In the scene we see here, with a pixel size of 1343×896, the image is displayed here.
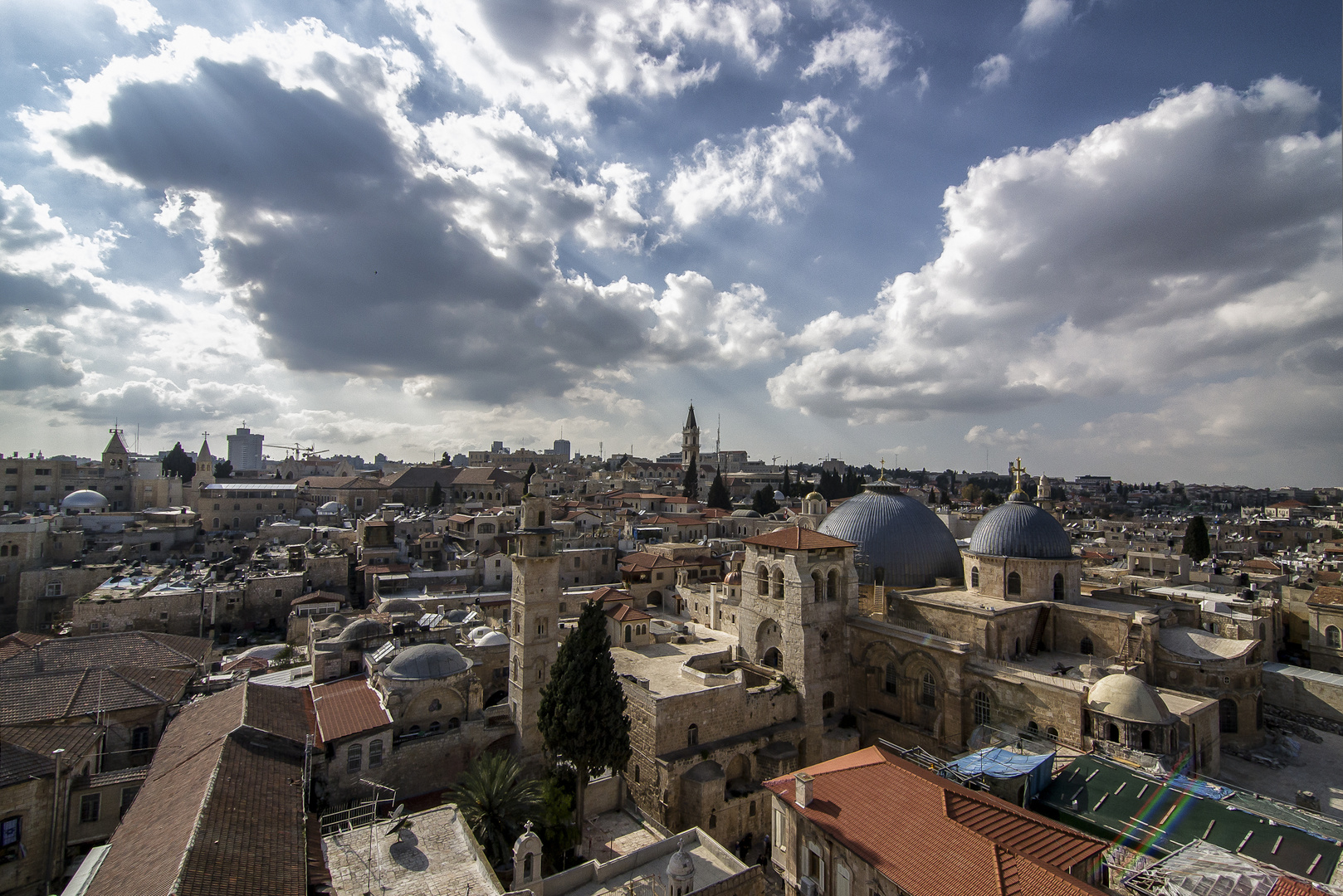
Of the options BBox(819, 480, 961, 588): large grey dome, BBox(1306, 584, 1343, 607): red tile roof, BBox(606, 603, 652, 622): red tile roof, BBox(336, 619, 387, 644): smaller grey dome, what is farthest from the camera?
BBox(1306, 584, 1343, 607): red tile roof

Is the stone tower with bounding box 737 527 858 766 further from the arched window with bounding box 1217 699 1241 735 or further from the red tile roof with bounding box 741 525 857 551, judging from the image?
the arched window with bounding box 1217 699 1241 735

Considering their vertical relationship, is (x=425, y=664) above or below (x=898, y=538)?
below

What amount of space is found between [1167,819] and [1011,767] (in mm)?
2944

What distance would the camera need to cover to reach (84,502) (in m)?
50.9

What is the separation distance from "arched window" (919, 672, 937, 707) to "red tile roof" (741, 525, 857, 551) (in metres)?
5.34

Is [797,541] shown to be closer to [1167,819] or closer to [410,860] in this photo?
[1167,819]

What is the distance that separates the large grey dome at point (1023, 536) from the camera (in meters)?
24.5

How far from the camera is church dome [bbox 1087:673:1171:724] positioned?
56.4 ft

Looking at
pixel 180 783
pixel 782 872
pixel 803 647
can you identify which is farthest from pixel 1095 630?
pixel 180 783

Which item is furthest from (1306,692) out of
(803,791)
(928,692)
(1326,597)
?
(803,791)

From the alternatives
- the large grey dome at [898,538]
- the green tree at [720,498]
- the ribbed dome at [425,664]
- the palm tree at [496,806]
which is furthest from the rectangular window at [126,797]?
the green tree at [720,498]

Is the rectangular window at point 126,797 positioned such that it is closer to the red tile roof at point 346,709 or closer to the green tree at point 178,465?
the red tile roof at point 346,709

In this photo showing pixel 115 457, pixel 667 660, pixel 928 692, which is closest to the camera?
pixel 928 692

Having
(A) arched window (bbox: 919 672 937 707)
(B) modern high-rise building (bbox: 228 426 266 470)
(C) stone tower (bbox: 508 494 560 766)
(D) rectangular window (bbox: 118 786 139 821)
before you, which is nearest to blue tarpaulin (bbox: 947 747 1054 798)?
(A) arched window (bbox: 919 672 937 707)
